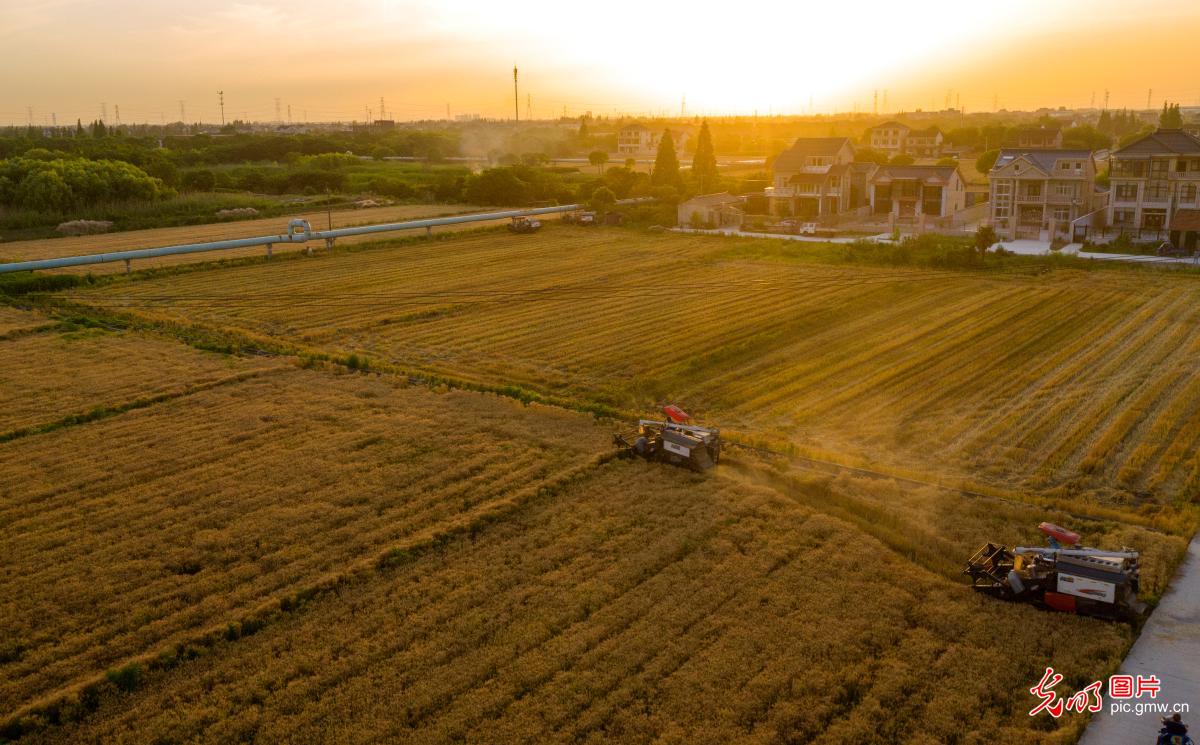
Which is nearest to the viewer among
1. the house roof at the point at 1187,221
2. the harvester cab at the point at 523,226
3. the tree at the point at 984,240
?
the tree at the point at 984,240

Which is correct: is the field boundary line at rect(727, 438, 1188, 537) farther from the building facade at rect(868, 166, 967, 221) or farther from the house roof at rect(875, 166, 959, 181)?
→ the house roof at rect(875, 166, 959, 181)

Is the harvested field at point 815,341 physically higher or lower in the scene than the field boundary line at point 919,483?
higher

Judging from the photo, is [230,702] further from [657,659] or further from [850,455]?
[850,455]

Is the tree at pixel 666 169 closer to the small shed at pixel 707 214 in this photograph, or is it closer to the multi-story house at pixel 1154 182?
the small shed at pixel 707 214

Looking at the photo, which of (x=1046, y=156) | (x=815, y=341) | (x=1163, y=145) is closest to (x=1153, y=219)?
(x=1163, y=145)

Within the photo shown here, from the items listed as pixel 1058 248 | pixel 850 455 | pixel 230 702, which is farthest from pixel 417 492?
pixel 1058 248

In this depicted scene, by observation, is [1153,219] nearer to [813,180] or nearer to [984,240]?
[984,240]

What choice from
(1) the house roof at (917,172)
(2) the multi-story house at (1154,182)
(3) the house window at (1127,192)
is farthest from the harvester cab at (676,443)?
(1) the house roof at (917,172)
